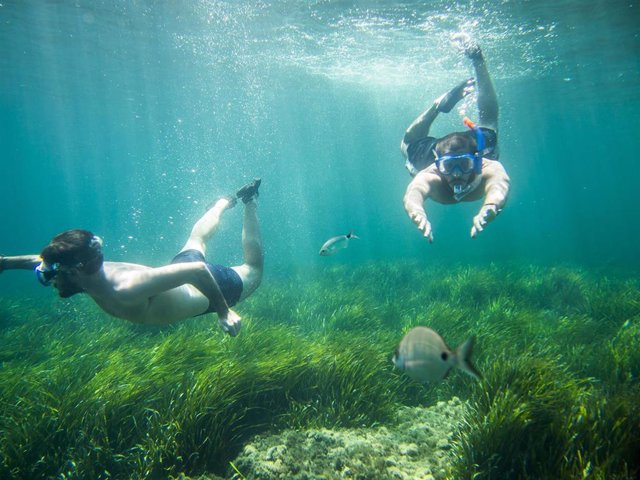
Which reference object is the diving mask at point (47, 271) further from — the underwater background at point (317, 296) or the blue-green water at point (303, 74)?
the blue-green water at point (303, 74)

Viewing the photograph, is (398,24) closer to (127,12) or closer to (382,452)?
(127,12)

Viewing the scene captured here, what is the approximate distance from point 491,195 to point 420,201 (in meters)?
0.84

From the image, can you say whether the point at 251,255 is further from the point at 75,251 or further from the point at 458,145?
the point at 458,145

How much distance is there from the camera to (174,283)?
12.4 ft

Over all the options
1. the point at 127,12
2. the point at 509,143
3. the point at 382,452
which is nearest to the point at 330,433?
the point at 382,452

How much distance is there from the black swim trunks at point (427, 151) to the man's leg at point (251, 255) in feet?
10.8

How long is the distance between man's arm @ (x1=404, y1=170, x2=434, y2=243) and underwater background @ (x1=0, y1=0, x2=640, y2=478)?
6.60 ft

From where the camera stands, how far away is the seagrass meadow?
3.26m

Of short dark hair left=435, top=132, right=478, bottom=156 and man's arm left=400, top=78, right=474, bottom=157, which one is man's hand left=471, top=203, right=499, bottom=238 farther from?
man's arm left=400, top=78, right=474, bottom=157

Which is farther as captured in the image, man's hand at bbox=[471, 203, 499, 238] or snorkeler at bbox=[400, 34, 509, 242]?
snorkeler at bbox=[400, 34, 509, 242]

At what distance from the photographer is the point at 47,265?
3559 mm

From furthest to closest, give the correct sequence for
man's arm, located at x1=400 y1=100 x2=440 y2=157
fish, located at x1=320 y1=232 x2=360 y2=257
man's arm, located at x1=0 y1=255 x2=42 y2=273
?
man's arm, located at x1=400 y1=100 x2=440 y2=157, fish, located at x1=320 y1=232 x2=360 y2=257, man's arm, located at x1=0 y1=255 x2=42 y2=273

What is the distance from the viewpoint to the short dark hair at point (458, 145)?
444 cm

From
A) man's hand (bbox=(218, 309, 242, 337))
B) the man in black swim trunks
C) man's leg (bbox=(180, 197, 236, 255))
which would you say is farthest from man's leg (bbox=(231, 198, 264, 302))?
man's hand (bbox=(218, 309, 242, 337))
